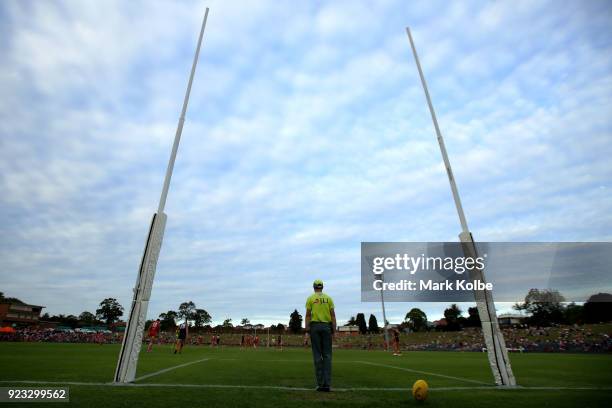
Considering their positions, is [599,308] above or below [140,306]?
above

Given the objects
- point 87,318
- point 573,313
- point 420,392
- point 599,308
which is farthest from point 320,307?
point 87,318

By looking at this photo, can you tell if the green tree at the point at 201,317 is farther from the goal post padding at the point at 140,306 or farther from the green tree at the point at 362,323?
the goal post padding at the point at 140,306

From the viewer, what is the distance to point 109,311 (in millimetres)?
147750

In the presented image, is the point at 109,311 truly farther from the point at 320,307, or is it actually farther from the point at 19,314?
the point at 320,307

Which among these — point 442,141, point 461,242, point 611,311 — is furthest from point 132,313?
point 611,311

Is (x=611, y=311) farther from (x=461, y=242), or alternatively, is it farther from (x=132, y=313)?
(x=132, y=313)

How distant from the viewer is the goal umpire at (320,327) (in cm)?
676

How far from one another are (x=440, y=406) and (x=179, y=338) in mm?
20973

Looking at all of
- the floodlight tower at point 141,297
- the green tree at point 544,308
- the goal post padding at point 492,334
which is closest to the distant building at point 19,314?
the floodlight tower at point 141,297

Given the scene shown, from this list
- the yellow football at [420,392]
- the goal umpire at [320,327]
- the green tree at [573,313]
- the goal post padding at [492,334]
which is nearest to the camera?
the yellow football at [420,392]

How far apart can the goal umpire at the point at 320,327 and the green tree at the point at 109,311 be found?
162m

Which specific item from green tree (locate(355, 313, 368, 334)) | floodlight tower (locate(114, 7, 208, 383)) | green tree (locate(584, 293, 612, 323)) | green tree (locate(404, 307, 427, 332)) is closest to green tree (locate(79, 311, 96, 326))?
green tree (locate(355, 313, 368, 334))

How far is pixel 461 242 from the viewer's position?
8.92 m

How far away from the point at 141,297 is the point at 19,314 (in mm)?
140758
